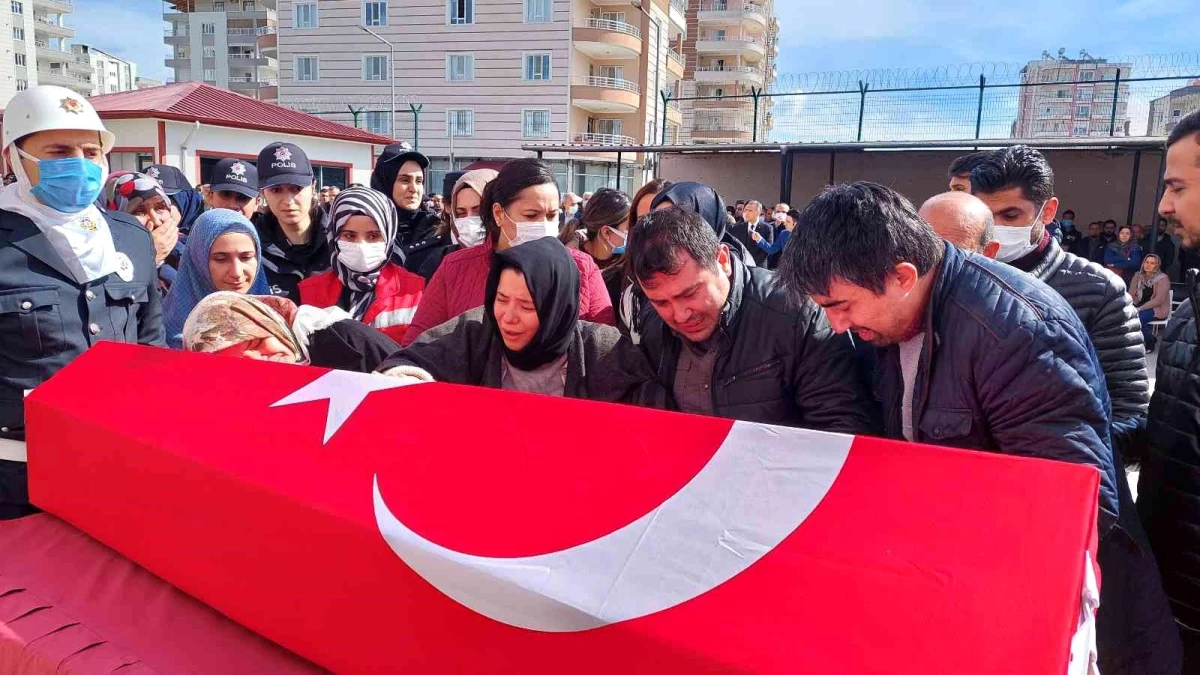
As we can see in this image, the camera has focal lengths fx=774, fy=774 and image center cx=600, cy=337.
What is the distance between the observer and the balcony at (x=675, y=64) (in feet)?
146

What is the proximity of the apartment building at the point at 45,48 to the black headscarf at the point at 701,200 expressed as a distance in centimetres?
7849

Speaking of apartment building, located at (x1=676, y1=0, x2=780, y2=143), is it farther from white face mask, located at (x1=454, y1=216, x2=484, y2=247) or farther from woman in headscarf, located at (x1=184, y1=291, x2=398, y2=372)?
woman in headscarf, located at (x1=184, y1=291, x2=398, y2=372)

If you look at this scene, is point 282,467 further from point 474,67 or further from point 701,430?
point 474,67

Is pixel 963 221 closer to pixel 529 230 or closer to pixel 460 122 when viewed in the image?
pixel 529 230

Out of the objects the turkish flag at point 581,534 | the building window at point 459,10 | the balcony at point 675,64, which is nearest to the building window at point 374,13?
the building window at point 459,10

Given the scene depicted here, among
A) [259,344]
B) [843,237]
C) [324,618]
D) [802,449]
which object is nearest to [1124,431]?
[843,237]

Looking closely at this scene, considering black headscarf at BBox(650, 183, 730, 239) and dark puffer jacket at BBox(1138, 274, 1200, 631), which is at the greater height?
black headscarf at BBox(650, 183, 730, 239)

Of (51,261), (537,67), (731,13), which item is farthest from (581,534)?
(731,13)

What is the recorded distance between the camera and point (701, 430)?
1.33 m

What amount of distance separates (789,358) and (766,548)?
1.02m

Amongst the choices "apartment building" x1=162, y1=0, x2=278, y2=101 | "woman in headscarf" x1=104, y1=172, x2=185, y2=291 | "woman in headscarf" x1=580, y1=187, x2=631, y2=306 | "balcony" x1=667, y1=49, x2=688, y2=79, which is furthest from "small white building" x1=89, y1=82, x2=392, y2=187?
"apartment building" x1=162, y1=0, x2=278, y2=101

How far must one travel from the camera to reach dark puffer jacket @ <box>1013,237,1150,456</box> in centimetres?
220

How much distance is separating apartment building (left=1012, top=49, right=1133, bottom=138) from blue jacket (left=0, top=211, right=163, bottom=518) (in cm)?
1270

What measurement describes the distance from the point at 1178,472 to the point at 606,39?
3773 centimetres
